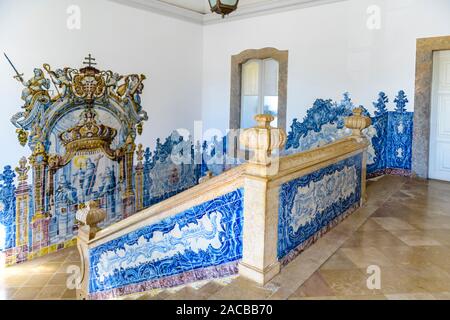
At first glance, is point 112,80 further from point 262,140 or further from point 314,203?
point 262,140

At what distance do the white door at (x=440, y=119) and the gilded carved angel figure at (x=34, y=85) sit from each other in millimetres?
5201

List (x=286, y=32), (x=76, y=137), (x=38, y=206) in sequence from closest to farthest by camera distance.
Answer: (x=38, y=206)
(x=76, y=137)
(x=286, y=32)

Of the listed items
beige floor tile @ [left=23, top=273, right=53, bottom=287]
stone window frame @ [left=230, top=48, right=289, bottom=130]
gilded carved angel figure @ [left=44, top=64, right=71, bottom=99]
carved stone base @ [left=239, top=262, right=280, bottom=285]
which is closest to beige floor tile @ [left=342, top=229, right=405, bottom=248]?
carved stone base @ [left=239, top=262, right=280, bottom=285]

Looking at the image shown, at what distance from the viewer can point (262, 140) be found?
6.60 feet

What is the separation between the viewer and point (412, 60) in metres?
4.79

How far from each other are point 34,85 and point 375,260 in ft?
15.2

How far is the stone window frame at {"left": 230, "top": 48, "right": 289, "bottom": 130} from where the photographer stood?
6.09 m

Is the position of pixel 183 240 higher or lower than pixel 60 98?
lower

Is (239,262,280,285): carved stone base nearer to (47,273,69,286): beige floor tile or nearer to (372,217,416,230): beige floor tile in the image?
(372,217,416,230): beige floor tile

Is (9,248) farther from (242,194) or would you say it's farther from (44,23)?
(242,194)

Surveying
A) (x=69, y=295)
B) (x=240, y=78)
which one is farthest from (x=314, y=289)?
(x=240, y=78)
